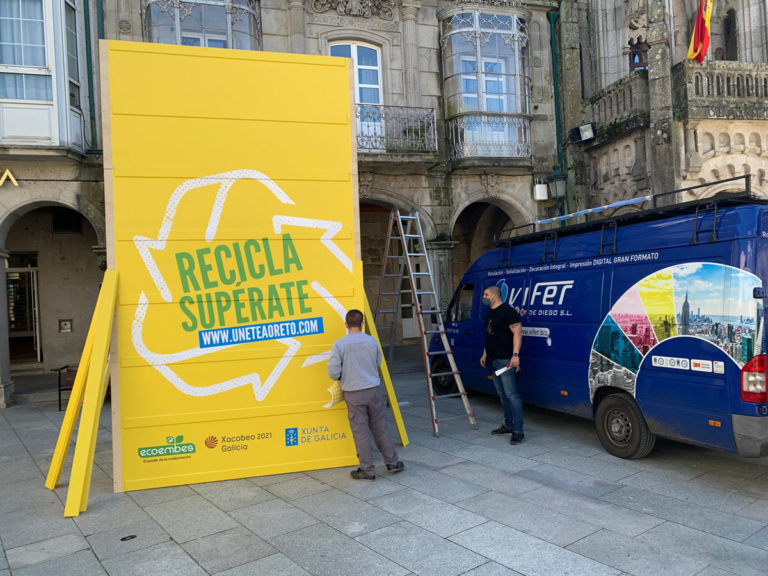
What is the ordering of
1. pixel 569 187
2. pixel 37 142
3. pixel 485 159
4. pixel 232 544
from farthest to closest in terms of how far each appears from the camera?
pixel 569 187 → pixel 485 159 → pixel 37 142 → pixel 232 544

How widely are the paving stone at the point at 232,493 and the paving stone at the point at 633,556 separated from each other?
2.74m

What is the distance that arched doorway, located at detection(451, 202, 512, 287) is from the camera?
59.6 feet

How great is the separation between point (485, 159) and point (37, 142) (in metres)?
8.96

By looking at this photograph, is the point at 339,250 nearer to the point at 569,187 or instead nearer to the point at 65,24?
the point at 65,24

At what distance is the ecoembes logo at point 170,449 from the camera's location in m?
5.86

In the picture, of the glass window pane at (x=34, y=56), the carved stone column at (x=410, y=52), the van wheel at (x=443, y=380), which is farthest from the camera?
the carved stone column at (x=410, y=52)

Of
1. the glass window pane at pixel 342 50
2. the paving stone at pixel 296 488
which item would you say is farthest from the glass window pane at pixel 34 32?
the paving stone at pixel 296 488

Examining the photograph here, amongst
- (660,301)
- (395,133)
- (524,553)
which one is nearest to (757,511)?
(660,301)

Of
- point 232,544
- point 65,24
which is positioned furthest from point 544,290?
point 65,24

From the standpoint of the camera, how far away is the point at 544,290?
7711 millimetres

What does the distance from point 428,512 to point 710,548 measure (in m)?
2.06

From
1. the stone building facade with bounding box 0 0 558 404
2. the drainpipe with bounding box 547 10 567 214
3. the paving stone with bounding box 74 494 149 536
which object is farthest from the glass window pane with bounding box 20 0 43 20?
the drainpipe with bounding box 547 10 567 214

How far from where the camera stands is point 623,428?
21.4 ft

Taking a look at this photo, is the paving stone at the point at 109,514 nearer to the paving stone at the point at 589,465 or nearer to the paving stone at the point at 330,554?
the paving stone at the point at 330,554
